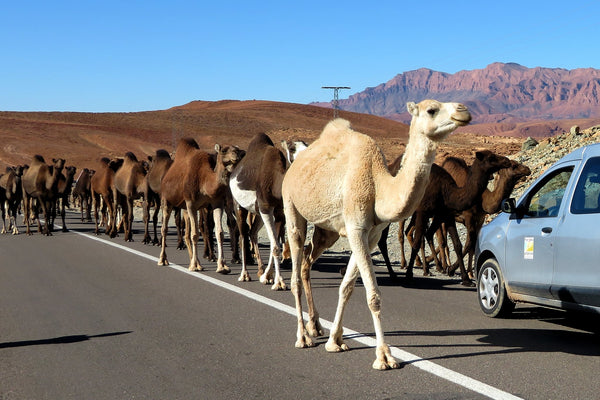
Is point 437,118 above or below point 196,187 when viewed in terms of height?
above

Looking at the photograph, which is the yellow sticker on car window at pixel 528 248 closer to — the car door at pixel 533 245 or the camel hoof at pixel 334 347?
the car door at pixel 533 245

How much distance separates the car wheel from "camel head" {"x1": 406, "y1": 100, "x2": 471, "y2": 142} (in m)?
3.09

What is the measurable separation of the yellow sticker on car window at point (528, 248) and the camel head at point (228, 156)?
261 inches

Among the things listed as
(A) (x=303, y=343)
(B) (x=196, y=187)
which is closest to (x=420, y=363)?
(A) (x=303, y=343)

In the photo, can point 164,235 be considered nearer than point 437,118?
No

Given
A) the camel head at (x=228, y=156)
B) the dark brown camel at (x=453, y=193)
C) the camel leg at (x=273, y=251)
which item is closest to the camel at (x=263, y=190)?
the camel leg at (x=273, y=251)

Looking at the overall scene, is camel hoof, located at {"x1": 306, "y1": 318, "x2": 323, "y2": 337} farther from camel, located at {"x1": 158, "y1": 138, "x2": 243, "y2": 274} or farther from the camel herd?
camel, located at {"x1": 158, "y1": 138, "x2": 243, "y2": 274}

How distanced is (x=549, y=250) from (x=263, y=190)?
5301 mm

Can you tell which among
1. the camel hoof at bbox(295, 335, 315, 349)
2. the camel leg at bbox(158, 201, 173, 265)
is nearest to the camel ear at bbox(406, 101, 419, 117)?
the camel hoof at bbox(295, 335, 315, 349)

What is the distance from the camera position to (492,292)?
913cm

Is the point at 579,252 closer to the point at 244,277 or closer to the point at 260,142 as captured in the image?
the point at 244,277

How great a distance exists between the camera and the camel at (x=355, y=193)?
21.2 feet

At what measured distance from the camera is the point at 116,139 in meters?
119

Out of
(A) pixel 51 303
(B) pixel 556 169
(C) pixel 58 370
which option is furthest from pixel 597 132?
(C) pixel 58 370
